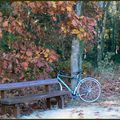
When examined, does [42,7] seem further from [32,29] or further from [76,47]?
[76,47]

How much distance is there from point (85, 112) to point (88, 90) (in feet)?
5.48

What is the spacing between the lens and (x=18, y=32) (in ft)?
30.5

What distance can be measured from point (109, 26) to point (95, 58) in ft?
9.29

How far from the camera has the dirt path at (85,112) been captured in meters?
8.08

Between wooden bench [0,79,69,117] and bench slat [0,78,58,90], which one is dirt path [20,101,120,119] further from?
bench slat [0,78,58,90]

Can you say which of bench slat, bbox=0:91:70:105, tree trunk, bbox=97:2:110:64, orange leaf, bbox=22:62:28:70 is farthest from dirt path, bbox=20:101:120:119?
tree trunk, bbox=97:2:110:64

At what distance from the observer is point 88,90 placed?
398 inches

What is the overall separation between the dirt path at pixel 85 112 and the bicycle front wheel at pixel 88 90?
598mm

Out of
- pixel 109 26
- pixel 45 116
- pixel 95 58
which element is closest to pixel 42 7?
pixel 45 116

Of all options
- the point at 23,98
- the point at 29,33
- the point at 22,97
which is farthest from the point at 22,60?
the point at 23,98

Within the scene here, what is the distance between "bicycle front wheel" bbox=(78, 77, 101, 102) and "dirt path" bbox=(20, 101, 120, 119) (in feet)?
1.96

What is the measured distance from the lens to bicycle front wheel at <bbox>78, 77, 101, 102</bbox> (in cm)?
1007

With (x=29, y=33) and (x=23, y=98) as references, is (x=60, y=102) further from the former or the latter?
(x=29, y=33)

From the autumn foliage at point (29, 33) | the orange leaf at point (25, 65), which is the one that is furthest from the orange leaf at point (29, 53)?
the orange leaf at point (25, 65)
